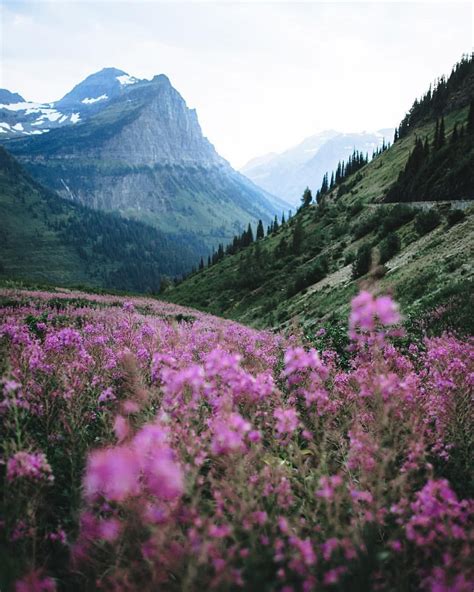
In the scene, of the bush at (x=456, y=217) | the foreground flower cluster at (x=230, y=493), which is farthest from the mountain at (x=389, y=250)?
the foreground flower cluster at (x=230, y=493)

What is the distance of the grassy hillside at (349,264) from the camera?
1759 centimetres

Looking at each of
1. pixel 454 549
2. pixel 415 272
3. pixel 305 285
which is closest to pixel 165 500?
pixel 454 549

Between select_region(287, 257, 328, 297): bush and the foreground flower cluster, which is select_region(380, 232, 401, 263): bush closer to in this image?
select_region(287, 257, 328, 297): bush

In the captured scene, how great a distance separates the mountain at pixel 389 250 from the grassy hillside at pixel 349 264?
3.9 inches

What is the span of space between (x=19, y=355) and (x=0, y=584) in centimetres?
376

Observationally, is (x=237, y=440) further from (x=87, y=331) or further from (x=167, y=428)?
(x=87, y=331)

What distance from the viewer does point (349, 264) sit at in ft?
122

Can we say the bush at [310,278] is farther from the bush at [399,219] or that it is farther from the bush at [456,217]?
the bush at [456,217]

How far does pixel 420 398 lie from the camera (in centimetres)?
485

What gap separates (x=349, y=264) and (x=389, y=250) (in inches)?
353

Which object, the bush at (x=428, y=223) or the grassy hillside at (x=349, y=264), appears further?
the bush at (x=428, y=223)

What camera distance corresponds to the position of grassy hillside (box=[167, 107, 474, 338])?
17594 mm

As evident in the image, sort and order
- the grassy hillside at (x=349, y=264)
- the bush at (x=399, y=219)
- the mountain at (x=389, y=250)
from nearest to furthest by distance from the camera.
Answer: the mountain at (x=389, y=250) → the grassy hillside at (x=349, y=264) → the bush at (x=399, y=219)

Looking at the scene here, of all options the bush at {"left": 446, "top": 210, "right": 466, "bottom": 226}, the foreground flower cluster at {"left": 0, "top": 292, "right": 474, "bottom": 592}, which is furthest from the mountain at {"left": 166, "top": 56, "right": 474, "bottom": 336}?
the foreground flower cluster at {"left": 0, "top": 292, "right": 474, "bottom": 592}
